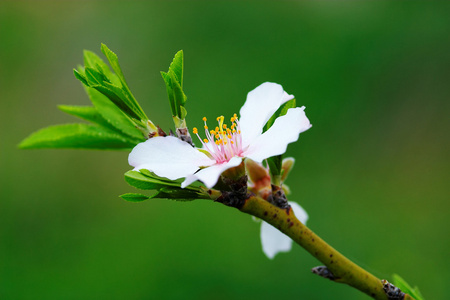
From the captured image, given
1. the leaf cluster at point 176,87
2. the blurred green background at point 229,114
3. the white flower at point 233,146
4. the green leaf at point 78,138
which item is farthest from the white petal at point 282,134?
the blurred green background at point 229,114

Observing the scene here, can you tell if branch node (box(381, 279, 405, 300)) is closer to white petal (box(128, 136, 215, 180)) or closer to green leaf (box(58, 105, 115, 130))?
white petal (box(128, 136, 215, 180))

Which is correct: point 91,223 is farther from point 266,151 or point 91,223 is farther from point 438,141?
point 266,151

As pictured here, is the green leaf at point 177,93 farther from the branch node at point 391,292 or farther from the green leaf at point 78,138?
the branch node at point 391,292

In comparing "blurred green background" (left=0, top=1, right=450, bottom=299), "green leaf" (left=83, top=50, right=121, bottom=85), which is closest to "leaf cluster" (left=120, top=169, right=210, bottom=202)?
"green leaf" (left=83, top=50, right=121, bottom=85)

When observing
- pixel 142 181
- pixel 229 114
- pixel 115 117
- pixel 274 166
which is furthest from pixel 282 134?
pixel 229 114

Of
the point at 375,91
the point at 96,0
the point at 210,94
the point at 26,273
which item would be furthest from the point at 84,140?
the point at 96,0

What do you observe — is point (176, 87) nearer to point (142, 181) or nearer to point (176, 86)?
point (176, 86)
